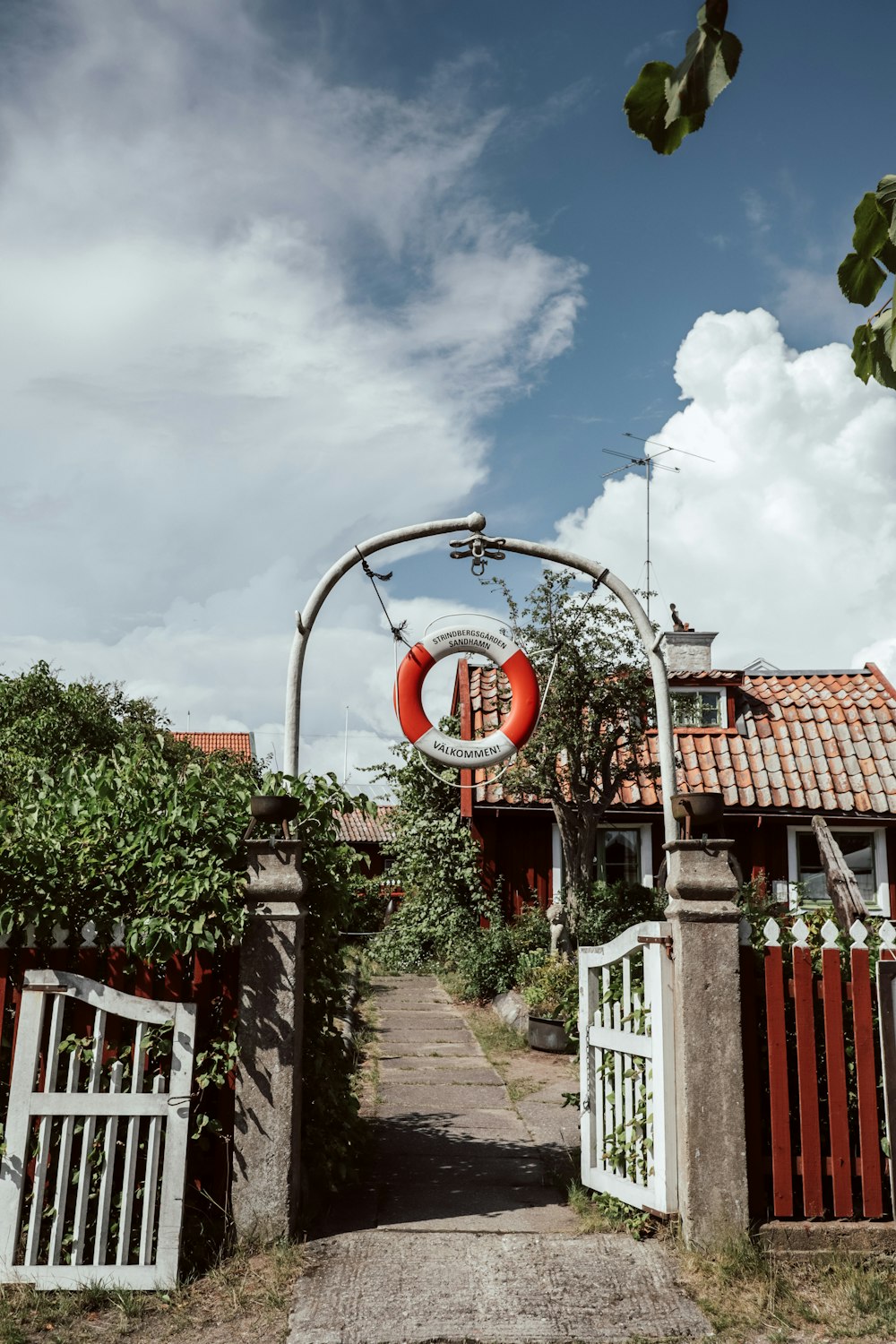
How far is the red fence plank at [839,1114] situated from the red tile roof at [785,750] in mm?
8894

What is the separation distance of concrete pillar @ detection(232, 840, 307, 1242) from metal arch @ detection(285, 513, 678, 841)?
3.16 ft

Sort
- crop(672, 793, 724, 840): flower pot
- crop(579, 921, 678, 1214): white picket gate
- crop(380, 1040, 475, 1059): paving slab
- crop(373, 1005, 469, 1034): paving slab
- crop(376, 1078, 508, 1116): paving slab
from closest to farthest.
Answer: crop(579, 921, 678, 1214): white picket gate < crop(672, 793, 724, 840): flower pot < crop(376, 1078, 508, 1116): paving slab < crop(380, 1040, 475, 1059): paving slab < crop(373, 1005, 469, 1034): paving slab

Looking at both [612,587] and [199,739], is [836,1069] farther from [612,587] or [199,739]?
[199,739]

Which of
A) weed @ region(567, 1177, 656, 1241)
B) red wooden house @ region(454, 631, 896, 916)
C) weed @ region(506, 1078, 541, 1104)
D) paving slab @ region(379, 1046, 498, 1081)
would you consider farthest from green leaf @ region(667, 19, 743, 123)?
red wooden house @ region(454, 631, 896, 916)

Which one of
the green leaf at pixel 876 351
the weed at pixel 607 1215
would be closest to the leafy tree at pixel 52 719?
the weed at pixel 607 1215

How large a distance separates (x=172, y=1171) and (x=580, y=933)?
7.72 m

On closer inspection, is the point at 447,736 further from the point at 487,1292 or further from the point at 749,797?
the point at 749,797

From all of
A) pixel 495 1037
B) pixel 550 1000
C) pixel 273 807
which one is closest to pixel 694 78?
pixel 273 807

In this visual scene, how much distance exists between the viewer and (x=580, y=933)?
1134cm

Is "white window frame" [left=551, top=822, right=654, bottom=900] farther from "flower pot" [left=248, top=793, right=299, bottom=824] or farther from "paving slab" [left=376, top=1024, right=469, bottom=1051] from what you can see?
"flower pot" [left=248, top=793, right=299, bottom=824]

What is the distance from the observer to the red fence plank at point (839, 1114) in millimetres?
4383

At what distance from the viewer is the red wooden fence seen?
4391 mm

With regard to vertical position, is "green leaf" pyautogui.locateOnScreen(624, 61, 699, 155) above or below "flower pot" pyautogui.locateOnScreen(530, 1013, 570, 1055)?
above

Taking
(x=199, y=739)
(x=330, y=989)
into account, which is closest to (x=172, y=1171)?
(x=330, y=989)
